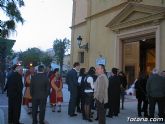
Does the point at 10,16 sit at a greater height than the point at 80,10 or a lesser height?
lesser

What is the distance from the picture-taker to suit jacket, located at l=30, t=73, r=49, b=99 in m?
10.5

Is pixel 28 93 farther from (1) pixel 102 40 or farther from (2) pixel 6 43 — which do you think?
(1) pixel 102 40

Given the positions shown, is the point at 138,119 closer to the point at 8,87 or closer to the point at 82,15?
the point at 8,87

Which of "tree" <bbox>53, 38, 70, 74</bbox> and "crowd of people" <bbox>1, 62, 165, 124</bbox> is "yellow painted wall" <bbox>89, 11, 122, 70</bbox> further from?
"tree" <bbox>53, 38, 70, 74</bbox>

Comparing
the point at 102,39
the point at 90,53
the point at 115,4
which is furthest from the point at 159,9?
the point at 90,53

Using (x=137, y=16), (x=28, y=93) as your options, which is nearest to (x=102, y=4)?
(x=137, y=16)

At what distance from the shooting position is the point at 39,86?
10500 millimetres

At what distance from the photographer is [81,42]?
2805cm

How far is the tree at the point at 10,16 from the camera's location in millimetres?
10977

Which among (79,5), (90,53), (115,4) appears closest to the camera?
(115,4)

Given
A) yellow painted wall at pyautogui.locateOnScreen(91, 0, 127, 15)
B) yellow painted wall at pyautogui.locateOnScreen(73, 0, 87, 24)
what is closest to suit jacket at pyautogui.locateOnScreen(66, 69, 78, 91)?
yellow painted wall at pyautogui.locateOnScreen(91, 0, 127, 15)

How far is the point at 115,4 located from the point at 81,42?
18.8 ft

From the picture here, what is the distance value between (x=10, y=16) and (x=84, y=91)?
3.64m

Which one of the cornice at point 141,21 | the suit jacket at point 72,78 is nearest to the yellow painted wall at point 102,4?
the cornice at point 141,21
